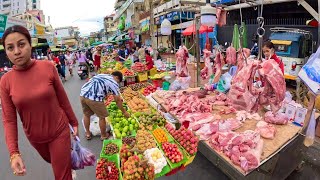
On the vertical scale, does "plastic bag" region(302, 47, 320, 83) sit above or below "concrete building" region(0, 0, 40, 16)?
below

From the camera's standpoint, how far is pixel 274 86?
374 cm

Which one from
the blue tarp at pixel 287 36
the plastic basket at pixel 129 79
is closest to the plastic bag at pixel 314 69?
the blue tarp at pixel 287 36

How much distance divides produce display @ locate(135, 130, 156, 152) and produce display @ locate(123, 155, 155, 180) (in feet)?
1.33

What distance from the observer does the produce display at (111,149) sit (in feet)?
11.5

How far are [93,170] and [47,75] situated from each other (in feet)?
9.09

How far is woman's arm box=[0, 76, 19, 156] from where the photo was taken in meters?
2.27

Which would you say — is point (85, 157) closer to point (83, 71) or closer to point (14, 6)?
point (83, 71)

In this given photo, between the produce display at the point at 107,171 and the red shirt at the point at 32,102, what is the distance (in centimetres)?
106

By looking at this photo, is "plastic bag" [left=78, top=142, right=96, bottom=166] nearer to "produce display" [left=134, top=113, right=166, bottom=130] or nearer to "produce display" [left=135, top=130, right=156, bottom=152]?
"produce display" [left=135, top=130, right=156, bottom=152]

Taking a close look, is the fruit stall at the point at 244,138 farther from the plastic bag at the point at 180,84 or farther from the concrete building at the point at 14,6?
the concrete building at the point at 14,6

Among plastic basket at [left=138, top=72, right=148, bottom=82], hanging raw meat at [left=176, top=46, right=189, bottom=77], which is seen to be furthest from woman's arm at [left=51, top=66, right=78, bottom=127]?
plastic basket at [left=138, top=72, right=148, bottom=82]

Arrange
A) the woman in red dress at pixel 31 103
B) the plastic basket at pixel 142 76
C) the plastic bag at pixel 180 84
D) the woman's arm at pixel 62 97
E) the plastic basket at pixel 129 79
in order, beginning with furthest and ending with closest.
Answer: the plastic basket at pixel 142 76, the plastic basket at pixel 129 79, the plastic bag at pixel 180 84, the woman's arm at pixel 62 97, the woman in red dress at pixel 31 103

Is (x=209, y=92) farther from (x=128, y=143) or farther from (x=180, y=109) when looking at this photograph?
(x=128, y=143)

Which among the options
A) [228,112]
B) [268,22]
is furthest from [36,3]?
[228,112]
